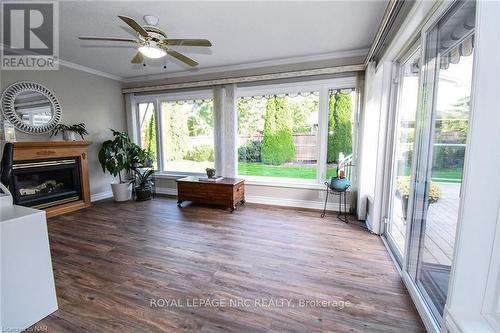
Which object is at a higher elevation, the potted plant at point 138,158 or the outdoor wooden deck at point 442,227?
the potted plant at point 138,158

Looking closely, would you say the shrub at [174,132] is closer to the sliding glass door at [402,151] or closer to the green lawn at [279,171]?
the green lawn at [279,171]

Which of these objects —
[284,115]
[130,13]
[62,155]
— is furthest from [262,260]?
[62,155]

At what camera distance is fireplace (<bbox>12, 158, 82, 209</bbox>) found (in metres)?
3.35

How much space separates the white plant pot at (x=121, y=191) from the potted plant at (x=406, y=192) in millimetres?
4617

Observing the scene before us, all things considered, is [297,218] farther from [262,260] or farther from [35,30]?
[35,30]

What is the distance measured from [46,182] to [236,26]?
408 cm

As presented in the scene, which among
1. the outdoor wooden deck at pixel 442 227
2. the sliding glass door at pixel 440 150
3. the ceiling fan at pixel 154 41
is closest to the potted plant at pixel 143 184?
the ceiling fan at pixel 154 41

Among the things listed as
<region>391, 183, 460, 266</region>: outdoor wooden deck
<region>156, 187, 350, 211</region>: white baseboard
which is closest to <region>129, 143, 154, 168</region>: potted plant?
<region>156, 187, 350, 211</region>: white baseboard

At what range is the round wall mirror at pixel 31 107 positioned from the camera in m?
3.32

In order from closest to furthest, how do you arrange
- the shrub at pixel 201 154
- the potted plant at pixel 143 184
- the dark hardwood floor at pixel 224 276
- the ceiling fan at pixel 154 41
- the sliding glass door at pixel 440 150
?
the sliding glass door at pixel 440 150
the dark hardwood floor at pixel 224 276
the ceiling fan at pixel 154 41
the potted plant at pixel 143 184
the shrub at pixel 201 154

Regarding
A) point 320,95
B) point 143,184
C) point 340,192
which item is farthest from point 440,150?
point 143,184

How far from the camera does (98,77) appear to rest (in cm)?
450

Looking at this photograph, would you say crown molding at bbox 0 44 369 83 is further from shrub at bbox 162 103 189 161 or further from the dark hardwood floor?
the dark hardwood floor

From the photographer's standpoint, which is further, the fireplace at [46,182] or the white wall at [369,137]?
the fireplace at [46,182]
